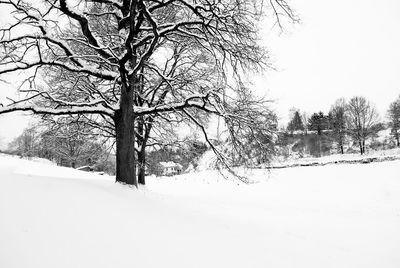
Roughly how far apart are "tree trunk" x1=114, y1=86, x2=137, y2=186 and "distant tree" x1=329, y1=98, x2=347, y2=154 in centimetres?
4550

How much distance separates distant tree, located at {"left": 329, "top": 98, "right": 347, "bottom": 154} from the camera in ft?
154

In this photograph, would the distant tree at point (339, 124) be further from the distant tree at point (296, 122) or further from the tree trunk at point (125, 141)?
the tree trunk at point (125, 141)

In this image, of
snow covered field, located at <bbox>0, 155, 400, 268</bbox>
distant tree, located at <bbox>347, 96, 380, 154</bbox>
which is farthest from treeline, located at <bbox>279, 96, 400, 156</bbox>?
snow covered field, located at <bbox>0, 155, 400, 268</bbox>

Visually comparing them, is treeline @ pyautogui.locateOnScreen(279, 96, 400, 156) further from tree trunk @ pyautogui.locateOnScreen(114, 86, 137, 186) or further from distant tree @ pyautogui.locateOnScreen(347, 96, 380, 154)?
tree trunk @ pyautogui.locateOnScreen(114, 86, 137, 186)

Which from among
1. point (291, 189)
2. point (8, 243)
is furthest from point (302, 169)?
point (8, 243)

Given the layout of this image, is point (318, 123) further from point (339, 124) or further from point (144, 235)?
point (144, 235)

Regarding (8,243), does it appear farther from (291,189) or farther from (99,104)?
(291,189)

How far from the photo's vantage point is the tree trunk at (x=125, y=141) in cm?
659

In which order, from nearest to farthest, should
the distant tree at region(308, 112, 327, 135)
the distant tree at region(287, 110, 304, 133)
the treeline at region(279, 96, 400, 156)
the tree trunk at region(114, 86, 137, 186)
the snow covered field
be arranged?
the snow covered field < the tree trunk at region(114, 86, 137, 186) < the treeline at region(279, 96, 400, 156) < the distant tree at region(308, 112, 327, 135) < the distant tree at region(287, 110, 304, 133)

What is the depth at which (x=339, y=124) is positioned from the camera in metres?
47.9

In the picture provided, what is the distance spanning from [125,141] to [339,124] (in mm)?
48605

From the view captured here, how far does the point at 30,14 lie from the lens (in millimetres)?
5922

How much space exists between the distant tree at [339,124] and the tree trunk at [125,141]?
149 feet

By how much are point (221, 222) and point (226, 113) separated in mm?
2341
